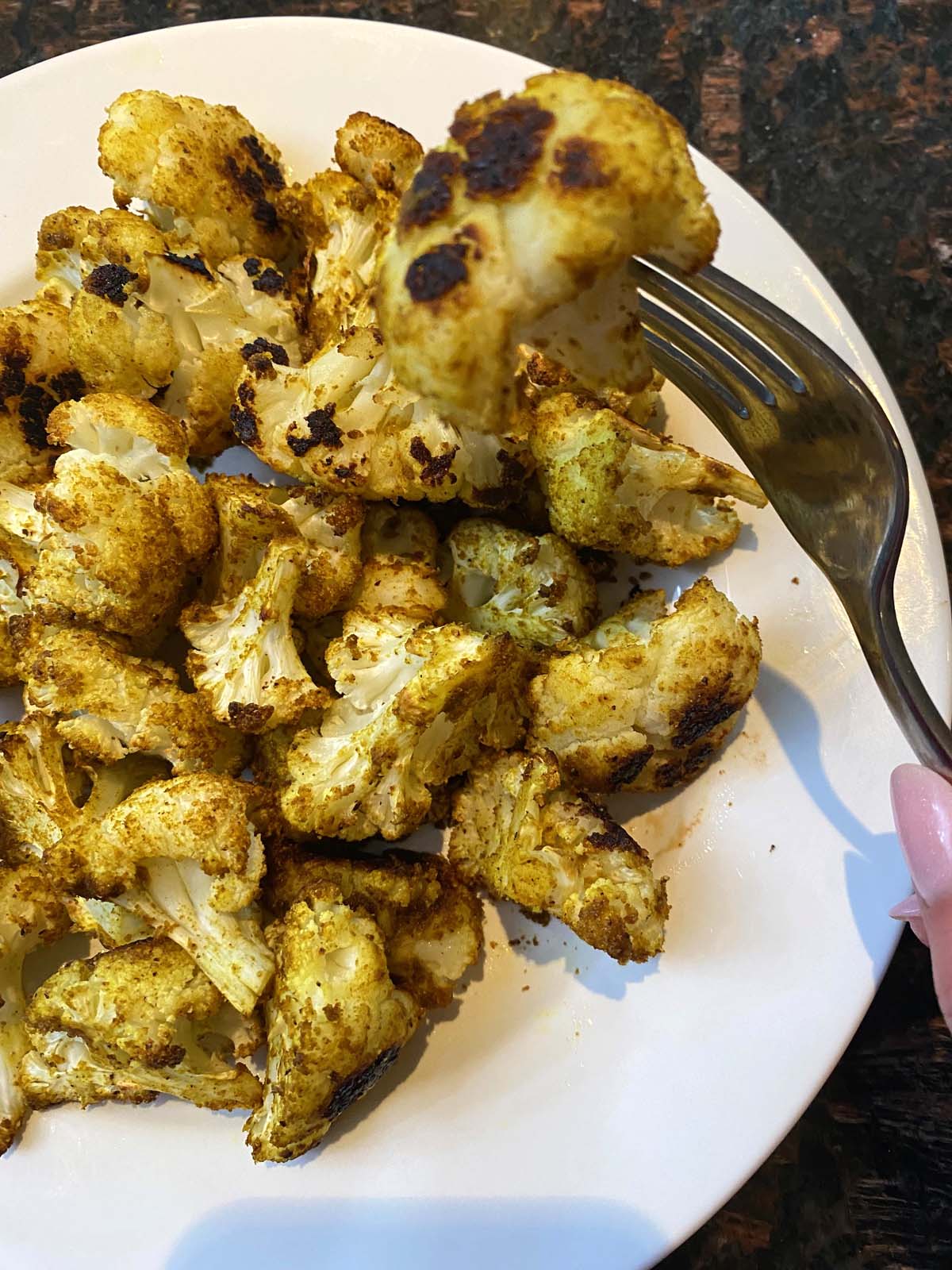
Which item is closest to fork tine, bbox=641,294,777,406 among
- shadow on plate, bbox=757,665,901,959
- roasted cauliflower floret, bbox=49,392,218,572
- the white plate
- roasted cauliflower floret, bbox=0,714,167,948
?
the white plate

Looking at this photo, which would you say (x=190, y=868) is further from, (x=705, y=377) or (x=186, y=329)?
(x=705, y=377)

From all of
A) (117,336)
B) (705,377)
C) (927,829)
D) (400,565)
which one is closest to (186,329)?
(117,336)

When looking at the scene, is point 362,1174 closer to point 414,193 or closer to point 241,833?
point 241,833

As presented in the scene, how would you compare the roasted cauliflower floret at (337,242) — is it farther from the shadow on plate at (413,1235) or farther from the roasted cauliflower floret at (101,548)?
the shadow on plate at (413,1235)

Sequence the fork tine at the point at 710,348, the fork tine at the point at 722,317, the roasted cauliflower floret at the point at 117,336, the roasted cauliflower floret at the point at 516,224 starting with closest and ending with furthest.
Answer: the roasted cauliflower floret at the point at 516,224, the fork tine at the point at 722,317, the fork tine at the point at 710,348, the roasted cauliflower floret at the point at 117,336

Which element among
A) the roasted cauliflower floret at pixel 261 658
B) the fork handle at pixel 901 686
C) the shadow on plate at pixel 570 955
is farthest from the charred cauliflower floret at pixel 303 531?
the fork handle at pixel 901 686

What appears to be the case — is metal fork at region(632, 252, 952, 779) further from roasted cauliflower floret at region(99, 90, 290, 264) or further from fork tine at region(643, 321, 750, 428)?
roasted cauliflower floret at region(99, 90, 290, 264)

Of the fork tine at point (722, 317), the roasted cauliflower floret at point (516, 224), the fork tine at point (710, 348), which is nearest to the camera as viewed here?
the roasted cauliflower floret at point (516, 224)
